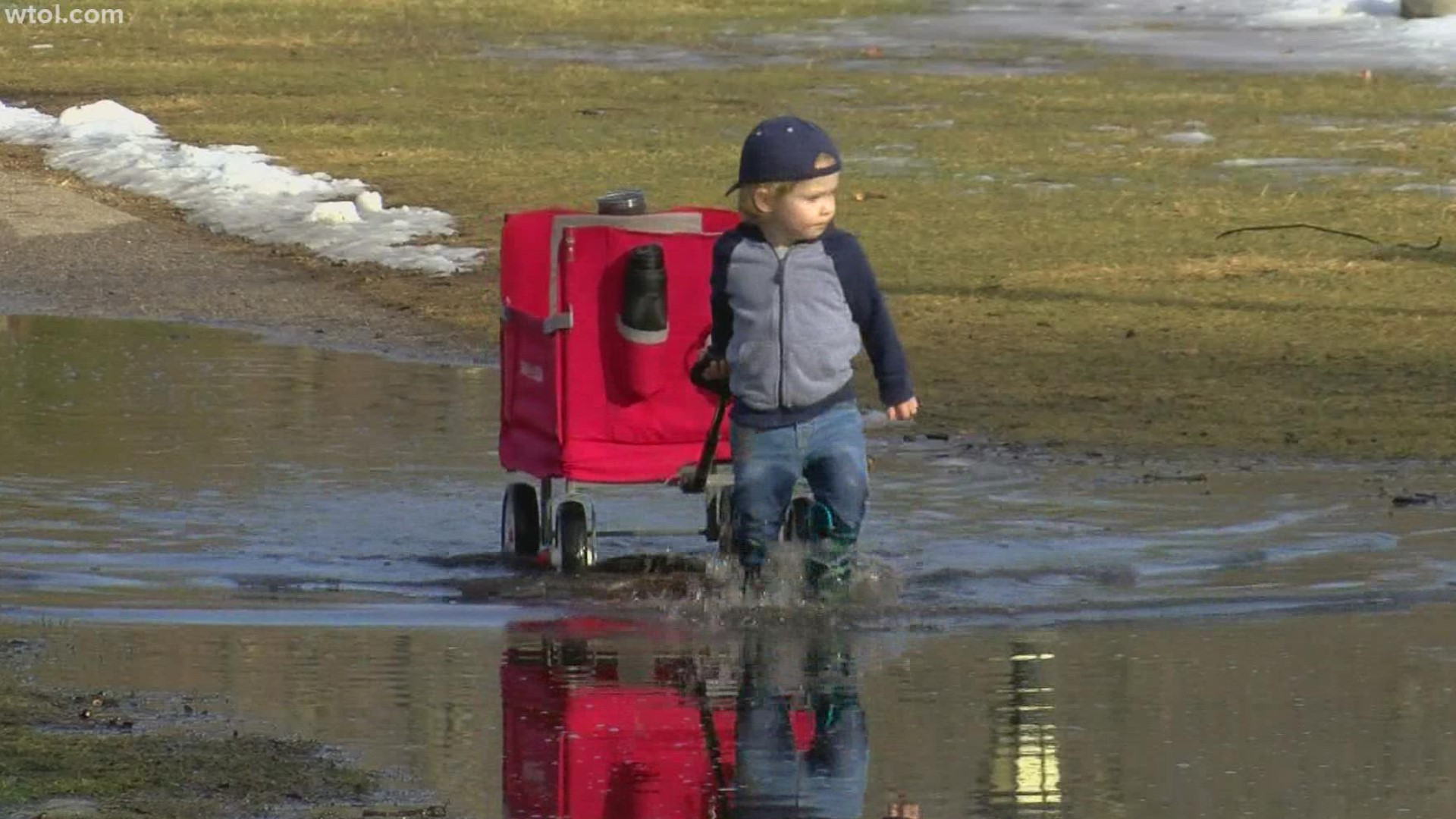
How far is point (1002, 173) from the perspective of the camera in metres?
20.8

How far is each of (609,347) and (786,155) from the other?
1.25 meters

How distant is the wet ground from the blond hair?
1.05 metres

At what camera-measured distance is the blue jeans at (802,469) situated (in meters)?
8.24

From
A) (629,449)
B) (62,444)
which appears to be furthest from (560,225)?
(62,444)

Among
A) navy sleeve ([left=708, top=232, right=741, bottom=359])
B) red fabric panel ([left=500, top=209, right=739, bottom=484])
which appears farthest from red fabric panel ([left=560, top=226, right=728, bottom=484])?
navy sleeve ([left=708, top=232, right=741, bottom=359])

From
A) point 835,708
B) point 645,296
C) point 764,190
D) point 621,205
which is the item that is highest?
point 764,190

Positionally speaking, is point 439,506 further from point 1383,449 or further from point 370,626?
point 1383,449

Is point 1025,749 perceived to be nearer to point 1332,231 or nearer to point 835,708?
point 835,708

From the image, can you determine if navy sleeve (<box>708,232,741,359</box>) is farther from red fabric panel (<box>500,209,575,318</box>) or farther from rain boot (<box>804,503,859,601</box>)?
red fabric panel (<box>500,209,575,318</box>)

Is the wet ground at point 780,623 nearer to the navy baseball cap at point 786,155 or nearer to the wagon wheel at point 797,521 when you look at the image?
the wagon wheel at point 797,521

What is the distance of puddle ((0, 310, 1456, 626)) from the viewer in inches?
345

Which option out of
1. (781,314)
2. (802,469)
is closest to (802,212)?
(781,314)

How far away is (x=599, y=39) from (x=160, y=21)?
602 centimetres

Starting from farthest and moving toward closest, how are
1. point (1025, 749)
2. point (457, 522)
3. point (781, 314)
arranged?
point (457, 522), point (781, 314), point (1025, 749)
